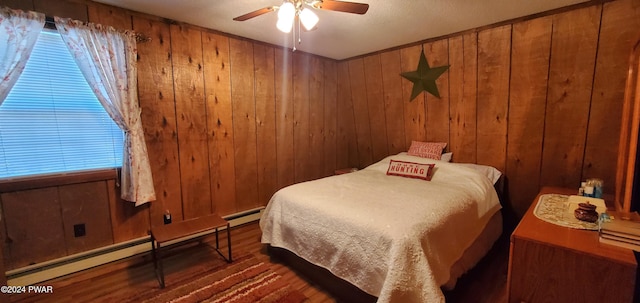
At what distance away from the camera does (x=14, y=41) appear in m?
1.77

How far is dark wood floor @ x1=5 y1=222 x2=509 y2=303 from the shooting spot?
186cm

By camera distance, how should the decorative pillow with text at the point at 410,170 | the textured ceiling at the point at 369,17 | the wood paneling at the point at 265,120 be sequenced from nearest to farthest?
the textured ceiling at the point at 369,17
the decorative pillow with text at the point at 410,170
the wood paneling at the point at 265,120

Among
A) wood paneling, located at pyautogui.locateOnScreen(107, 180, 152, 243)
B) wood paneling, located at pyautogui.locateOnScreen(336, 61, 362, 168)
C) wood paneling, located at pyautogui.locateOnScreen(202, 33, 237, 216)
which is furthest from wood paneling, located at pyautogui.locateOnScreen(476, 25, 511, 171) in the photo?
wood paneling, located at pyautogui.locateOnScreen(107, 180, 152, 243)

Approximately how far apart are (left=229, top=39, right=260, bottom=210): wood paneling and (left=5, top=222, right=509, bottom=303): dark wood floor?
73 centimetres

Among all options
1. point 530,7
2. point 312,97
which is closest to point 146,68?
point 312,97

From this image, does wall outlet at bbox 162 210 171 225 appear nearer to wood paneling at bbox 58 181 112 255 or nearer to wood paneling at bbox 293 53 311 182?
wood paneling at bbox 58 181 112 255

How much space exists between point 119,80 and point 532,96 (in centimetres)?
360

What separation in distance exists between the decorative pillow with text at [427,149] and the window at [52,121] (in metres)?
3.03

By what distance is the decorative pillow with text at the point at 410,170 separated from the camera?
271cm

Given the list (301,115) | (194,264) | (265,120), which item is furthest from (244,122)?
(194,264)

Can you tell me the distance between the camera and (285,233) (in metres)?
2.19

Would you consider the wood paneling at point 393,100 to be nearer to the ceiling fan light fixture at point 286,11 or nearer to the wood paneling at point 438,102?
the wood paneling at point 438,102

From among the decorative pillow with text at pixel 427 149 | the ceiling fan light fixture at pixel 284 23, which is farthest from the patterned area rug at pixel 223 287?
the decorative pillow with text at pixel 427 149

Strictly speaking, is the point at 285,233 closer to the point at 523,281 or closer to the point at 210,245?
the point at 210,245
